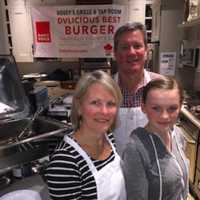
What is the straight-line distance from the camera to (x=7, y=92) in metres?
1.34

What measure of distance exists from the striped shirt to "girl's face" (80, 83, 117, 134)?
0.40 feet

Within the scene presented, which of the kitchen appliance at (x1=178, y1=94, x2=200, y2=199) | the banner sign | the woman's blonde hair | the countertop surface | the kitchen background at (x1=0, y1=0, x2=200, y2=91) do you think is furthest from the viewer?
the banner sign

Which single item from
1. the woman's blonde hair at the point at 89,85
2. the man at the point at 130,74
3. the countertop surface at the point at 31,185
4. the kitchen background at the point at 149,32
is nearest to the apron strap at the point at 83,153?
the woman's blonde hair at the point at 89,85

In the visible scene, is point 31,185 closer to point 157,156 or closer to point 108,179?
point 108,179

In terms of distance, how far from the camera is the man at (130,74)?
3.98 ft

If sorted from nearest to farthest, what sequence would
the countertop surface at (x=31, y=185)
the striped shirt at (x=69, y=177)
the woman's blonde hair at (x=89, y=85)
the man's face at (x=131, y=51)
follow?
1. the striped shirt at (x=69, y=177)
2. the woman's blonde hair at (x=89, y=85)
3. the countertop surface at (x=31, y=185)
4. the man's face at (x=131, y=51)

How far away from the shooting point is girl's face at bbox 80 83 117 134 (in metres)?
0.87

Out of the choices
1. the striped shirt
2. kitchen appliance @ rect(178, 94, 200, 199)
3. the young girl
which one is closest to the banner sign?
kitchen appliance @ rect(178, 94, 200, 199)

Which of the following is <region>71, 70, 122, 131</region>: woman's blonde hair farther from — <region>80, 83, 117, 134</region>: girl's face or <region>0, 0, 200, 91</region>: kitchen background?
<region>0, 0, 200, 91</region>: kitchen background

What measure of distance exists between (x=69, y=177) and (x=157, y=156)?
1.19 ft

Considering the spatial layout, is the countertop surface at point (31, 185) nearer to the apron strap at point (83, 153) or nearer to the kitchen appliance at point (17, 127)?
the kitchen appliance at point (17, 127)

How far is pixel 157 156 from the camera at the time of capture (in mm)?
936

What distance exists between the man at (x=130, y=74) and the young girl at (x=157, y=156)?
0.29 m

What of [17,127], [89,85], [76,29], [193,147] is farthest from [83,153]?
[76,29]
